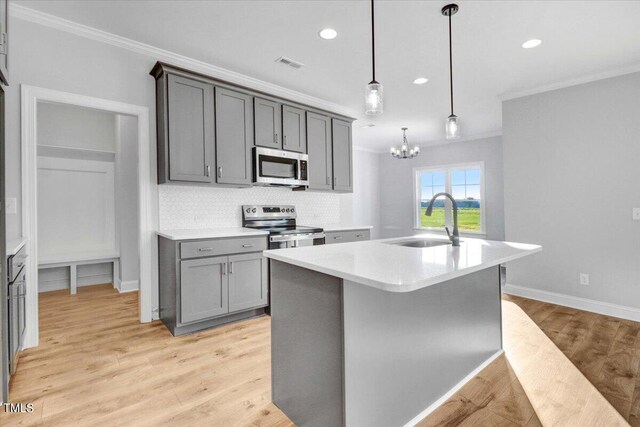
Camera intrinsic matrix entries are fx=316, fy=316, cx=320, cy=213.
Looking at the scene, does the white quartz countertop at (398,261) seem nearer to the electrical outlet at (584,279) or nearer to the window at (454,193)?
the electrical outlet at (584,279)

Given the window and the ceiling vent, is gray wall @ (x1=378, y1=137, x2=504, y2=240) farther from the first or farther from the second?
the ceiling vent

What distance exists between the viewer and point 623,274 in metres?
3.31

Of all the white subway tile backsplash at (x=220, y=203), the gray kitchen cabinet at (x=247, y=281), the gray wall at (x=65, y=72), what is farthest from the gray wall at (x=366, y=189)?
the gray wall at (x=65, y=72)

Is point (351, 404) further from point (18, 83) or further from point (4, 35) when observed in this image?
point (18, 83)

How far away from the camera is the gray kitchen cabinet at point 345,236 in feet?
12.7

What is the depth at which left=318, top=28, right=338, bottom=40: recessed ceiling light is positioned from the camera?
106 inches

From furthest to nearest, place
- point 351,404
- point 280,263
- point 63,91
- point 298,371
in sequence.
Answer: point 63,91 → point 280,263 → point 298,371 → point 351,404

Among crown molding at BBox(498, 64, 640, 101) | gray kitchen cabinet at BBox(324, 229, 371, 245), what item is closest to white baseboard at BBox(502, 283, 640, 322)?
gray kitchen cabinet at BBox(324, 229, 371, 245)

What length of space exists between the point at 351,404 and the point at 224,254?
1.97 m

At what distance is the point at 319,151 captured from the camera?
4246 millimetres

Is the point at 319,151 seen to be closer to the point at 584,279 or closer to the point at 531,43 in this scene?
the point at 531,43

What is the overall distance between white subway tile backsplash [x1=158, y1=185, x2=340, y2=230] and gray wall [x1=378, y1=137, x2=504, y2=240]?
3590 mm

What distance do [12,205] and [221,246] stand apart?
62.2 inches

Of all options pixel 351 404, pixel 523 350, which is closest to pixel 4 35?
pixel 351 404
